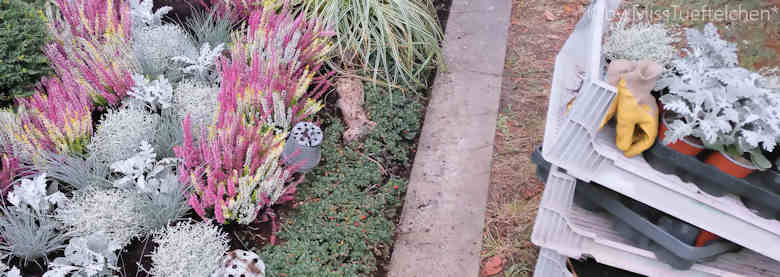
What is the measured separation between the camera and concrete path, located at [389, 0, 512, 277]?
2.53m

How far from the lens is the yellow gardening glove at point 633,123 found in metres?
1.49

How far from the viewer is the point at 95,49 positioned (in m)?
2.61

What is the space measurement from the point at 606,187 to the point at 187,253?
1.73 m

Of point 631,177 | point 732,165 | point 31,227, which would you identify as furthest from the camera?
point 31,227

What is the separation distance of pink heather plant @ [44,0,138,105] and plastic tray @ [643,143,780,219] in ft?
8.44

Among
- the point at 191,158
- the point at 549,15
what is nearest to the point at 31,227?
the point at 191,158

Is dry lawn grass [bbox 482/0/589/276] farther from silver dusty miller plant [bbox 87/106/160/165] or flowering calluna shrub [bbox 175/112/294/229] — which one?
silver dusty miller plant [bbox 87/106/160/165]

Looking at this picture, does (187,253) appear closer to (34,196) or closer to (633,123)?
(34,196)

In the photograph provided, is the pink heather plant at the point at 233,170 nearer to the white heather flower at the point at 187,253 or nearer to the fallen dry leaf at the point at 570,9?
the white heather flower at the point at 187,253

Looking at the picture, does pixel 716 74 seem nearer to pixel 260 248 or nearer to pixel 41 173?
pixel 260 248

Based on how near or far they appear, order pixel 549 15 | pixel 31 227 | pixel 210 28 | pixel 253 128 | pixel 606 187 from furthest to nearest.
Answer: pixel 549 15, pixel 210 28, pixel 253 128, pixel 31 227, pixel 606 187

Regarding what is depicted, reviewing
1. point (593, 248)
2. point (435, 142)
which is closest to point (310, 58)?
point (435, 142)

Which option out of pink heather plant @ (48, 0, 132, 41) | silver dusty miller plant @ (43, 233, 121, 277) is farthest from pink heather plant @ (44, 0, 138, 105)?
silver dusty miller plant @ (43, 233, 121, 277)

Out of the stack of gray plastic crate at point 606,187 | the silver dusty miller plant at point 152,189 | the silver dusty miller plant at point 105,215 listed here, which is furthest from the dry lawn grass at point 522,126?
the silver dusty miller plant at point 105,215
